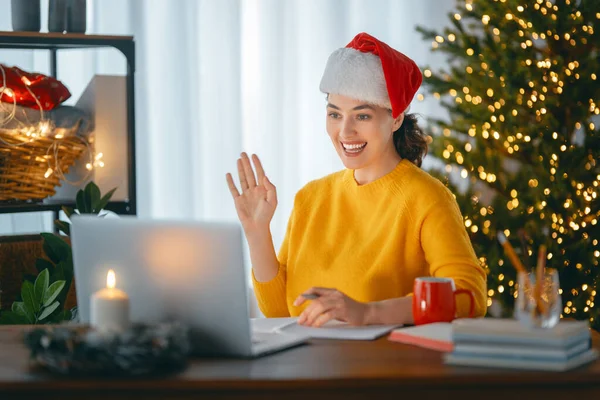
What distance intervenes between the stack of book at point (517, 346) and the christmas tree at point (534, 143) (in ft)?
5.60

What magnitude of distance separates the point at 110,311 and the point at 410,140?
1.05 meters

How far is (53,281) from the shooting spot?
2439mm

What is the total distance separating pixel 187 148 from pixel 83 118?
1.08m

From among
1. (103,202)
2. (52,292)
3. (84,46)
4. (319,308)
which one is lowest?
(52,292)

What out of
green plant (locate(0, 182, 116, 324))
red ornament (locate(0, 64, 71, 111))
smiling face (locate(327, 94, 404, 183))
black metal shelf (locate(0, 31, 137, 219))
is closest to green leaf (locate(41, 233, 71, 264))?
green plant (locate(0, 182, 116, 324))

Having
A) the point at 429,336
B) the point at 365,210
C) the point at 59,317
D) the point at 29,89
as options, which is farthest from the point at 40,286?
the point at 429,336

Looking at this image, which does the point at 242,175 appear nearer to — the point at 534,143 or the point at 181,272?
the point at 181,272

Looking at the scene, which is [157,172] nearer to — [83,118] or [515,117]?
[83,118]

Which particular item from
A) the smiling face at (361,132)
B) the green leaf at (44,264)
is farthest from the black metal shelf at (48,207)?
the smiling face at (361,132)

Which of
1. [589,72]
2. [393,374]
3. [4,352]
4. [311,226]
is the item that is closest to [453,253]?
[311,226]

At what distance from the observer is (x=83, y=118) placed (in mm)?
2557

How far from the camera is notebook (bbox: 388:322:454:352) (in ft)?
4.76

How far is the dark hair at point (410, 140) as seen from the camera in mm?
2168

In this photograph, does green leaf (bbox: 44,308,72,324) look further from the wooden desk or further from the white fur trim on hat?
the wooden desk
